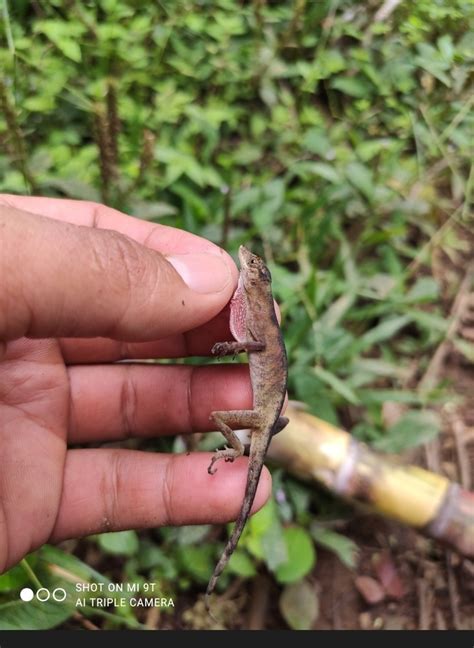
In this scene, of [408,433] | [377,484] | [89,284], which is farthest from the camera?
[408,433]

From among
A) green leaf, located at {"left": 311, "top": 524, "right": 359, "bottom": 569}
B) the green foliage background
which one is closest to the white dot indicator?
the green foliage background

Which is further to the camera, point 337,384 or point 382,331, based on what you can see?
point 382,331

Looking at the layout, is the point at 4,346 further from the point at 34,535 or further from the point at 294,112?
the point at 294,112

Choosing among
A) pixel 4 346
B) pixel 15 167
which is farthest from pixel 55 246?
pixel 15 167

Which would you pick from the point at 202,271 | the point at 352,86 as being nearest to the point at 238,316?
the point at 202,271

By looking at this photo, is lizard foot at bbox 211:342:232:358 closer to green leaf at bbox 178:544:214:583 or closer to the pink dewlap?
the pink dewlap

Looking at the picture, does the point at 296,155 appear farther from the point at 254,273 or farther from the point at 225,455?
the point at 225,455

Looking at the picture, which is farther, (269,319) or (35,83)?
(35,83)
